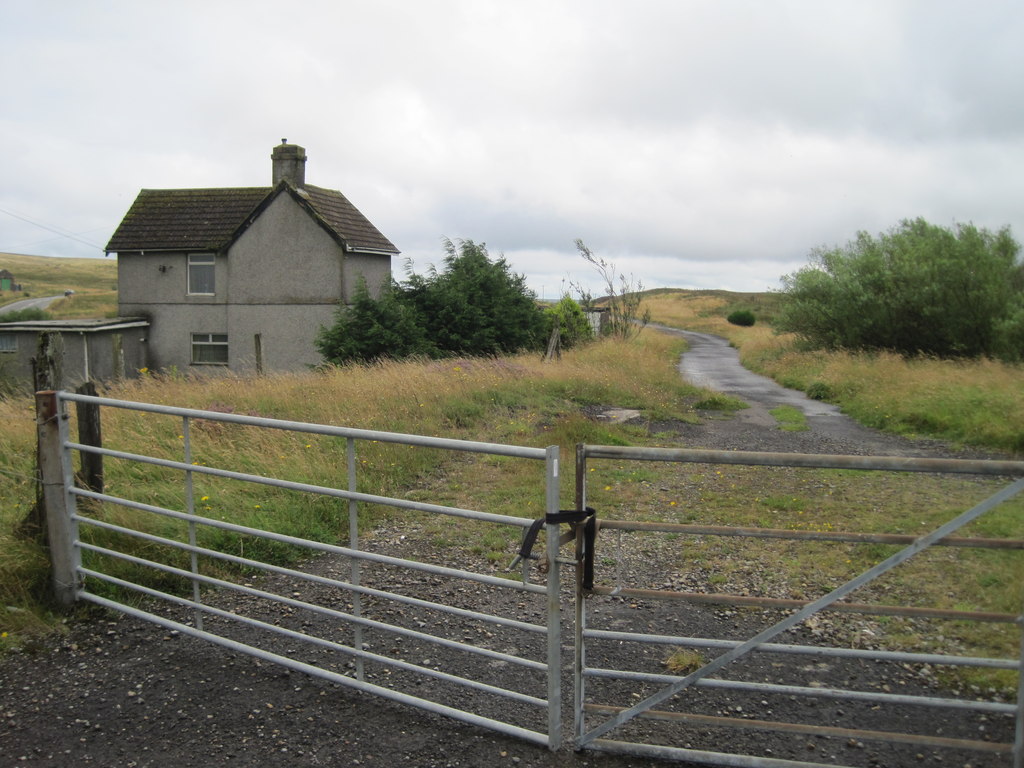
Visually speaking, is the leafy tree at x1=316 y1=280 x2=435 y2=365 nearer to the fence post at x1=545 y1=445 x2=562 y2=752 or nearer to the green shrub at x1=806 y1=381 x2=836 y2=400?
the green shrub at x1=806 y1=381 x2=836 y2=400

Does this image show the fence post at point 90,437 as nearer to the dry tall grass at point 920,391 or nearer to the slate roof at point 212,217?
the dry tall grass at point 920,391

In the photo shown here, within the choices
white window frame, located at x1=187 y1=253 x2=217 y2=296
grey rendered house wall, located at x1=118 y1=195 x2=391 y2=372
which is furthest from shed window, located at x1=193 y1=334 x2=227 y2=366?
white window frame, located at x1=187 y1=253 x2=217 y2=296

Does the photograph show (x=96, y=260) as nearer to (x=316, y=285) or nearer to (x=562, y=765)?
(x=316, y=285)

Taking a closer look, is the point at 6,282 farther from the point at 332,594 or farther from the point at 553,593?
the point at 553,593

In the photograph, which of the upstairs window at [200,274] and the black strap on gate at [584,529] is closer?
the black strap on gate at [584,529]

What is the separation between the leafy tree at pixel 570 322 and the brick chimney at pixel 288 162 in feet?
33.5

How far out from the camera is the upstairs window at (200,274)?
29969 millimetres

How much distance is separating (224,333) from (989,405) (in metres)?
24.3

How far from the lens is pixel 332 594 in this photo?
5.98m

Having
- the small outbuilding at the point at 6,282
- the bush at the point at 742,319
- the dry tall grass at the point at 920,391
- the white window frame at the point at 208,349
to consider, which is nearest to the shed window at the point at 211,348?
the white window frame at the point at 208,349

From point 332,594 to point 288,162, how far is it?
25.7 metres

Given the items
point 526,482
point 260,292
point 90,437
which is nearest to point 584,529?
point 90,437

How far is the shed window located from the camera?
3017 cm

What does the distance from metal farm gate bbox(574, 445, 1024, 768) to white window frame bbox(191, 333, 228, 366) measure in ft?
89.6
